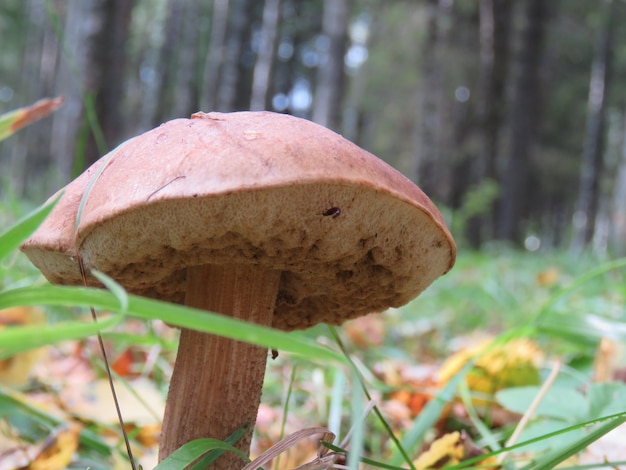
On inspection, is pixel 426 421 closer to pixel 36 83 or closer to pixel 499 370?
pixel 499 370

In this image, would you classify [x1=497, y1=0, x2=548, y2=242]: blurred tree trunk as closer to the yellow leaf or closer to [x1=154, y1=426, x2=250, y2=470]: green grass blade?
the yellow leaf

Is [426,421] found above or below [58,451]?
above

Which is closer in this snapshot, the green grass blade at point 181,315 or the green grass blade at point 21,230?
the green grass blade at point 181,315

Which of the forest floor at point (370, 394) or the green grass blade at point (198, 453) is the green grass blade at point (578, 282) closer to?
the forest floor at point (370, 394)

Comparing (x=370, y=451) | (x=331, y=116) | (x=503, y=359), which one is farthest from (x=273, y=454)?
(x=331, y=116)

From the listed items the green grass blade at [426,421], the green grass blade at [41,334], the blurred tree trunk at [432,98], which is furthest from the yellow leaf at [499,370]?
the blurred tree trunk at [432,98]

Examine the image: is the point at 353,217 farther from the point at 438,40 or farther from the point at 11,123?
the point at 438,40

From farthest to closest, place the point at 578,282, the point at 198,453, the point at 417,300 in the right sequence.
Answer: the point at 417,300 → the point at 578,282 → the point at 198,453

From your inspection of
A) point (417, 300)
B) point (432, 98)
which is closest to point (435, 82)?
point (432, 98)
